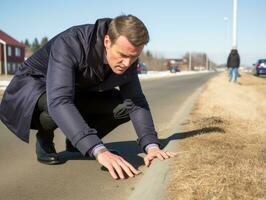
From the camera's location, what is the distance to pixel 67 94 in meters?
3.45

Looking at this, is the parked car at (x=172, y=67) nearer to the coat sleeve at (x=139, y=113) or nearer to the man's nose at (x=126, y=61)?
the coat sleeve at (x=139, y=113)

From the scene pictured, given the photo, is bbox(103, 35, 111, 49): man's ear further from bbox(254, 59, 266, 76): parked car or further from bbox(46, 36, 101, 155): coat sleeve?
bbox(254, 59, 266, 76): parked car

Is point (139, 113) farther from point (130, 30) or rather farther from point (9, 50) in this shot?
point (9, 50)

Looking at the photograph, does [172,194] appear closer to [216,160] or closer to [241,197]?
[241,197]

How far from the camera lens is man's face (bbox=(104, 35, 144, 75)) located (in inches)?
129

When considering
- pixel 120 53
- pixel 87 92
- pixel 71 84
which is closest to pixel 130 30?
pixel 120 53

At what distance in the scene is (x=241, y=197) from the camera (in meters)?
2.83

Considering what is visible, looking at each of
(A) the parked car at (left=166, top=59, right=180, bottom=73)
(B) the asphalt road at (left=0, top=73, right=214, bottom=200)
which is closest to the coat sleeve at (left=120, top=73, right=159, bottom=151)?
(B) the asphalt road at (left=0, top=73, right=214, bottom=200)

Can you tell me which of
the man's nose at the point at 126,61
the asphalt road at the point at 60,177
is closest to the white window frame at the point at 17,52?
the asphalt road at the point at 60,177

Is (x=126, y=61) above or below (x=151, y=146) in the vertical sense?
above

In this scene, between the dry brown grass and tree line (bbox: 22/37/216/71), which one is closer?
the dry brown grass

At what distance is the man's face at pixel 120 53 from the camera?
10.7 feet

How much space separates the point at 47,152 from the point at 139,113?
117cm

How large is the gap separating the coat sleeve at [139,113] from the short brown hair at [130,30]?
881 mm
